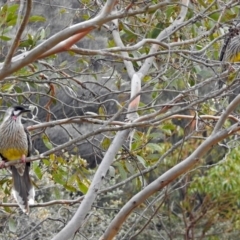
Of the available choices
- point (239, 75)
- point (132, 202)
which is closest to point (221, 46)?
point (239, 75)

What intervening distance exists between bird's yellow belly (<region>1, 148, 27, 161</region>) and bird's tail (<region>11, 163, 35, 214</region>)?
0.47 feet

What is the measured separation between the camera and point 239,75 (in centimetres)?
383

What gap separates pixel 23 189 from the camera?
4.84 metres

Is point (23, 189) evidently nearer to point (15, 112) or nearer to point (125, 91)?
point (15, 112)

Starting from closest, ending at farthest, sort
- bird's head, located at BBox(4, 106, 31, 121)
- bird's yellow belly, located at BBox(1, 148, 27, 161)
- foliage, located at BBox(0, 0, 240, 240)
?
foliage, located at BBox(0, 0, 240, 240) < bird's head, located at BBox(4, 106, 31, 121) < bird's yellow belly, located at BBox(1, 148, 27, 161)

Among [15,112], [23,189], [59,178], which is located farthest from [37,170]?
[15,112]

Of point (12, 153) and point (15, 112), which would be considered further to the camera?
point (12, 153)

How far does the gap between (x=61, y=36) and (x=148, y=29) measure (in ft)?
6.91

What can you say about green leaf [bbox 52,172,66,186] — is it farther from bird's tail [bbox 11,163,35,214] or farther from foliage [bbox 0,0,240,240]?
bird's tail [bbox 11,163,35,214]

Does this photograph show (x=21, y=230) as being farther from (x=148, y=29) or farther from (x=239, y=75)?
(x=239, y=75)

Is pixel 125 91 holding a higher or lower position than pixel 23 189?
higher

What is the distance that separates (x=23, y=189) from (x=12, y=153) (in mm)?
473

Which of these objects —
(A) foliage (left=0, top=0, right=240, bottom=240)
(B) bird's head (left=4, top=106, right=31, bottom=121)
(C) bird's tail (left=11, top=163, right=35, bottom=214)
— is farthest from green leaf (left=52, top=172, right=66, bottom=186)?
(B) bird's head (left=4, top=106, right=31, bottom=121)

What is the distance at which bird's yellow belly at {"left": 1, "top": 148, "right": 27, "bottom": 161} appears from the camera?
5203 millimetres
